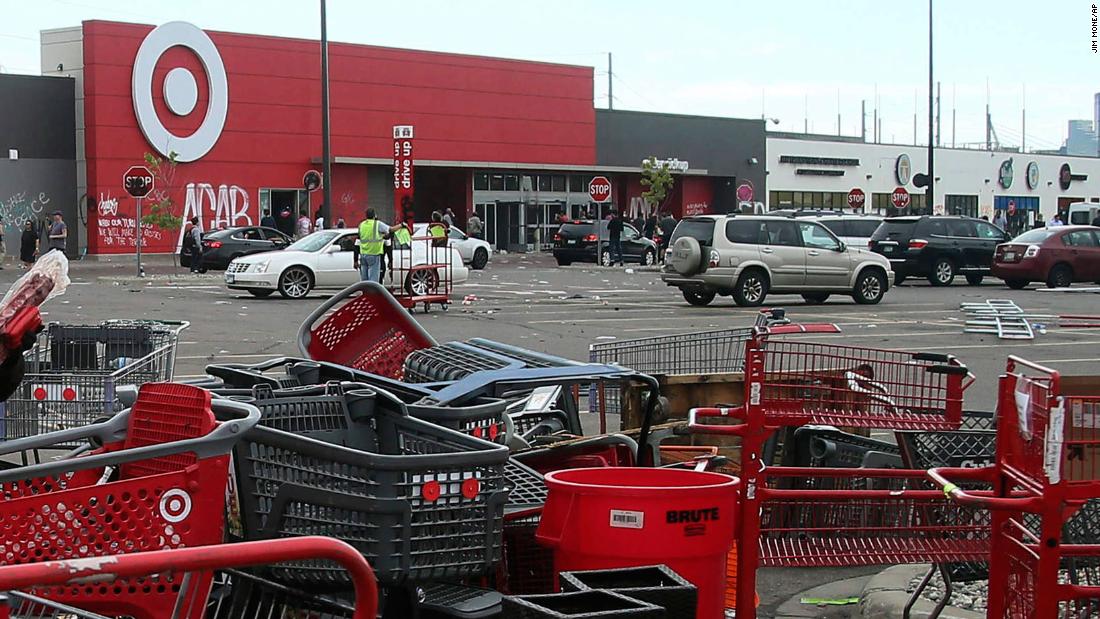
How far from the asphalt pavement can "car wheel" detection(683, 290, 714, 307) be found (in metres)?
0.23

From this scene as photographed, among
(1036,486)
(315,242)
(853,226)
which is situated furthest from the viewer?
(853,226)

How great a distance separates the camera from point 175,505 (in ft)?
11.6

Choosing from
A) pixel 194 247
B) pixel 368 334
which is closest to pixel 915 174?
pixel 194 247

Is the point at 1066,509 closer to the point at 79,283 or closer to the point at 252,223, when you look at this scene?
the point at 79,283

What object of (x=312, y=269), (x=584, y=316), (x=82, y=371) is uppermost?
(x=312, y=269)

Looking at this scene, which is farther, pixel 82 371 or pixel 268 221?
pixel 268 221

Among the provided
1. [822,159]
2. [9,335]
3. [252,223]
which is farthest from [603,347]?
[822,159]

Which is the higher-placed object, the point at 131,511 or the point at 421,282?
the point at 421,282

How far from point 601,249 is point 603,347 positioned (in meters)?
35.0

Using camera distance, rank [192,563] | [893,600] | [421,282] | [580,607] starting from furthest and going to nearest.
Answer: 1. [421,282]
2. [893,600]
3. [580,607]
4. [192,563]

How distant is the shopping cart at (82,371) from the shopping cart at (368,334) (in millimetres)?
795

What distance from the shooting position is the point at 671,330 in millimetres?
19609

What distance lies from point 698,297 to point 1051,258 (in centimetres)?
1015

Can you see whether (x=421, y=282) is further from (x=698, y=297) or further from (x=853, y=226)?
(x=853, y=226)
